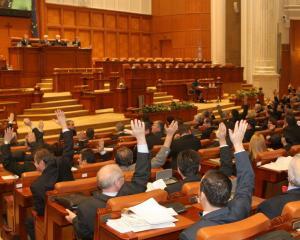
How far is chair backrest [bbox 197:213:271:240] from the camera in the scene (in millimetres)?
2336

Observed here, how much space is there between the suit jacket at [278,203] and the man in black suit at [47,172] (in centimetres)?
206

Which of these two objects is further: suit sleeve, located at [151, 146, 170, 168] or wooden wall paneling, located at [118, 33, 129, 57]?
wooden wall paneling, located at [118, 33, 129, 57]

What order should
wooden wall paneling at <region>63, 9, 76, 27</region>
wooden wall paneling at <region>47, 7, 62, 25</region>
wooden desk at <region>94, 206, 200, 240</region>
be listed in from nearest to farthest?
wooden desk at <region>94, 206, 200, 240</region> < wooden wall paneling at <region>47, 7, 62, 25</region> < wooden wall paneling at <region>63, 9, 76, 27</region>

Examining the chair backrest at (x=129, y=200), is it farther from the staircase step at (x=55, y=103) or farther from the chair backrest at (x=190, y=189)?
the staircase step at (x=55, y=103)

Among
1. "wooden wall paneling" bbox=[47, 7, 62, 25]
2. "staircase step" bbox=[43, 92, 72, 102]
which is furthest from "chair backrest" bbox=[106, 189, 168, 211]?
"wooden wall paneling" bbox=[47, 7, 62, 25]

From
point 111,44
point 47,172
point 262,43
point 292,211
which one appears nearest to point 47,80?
point 111,44

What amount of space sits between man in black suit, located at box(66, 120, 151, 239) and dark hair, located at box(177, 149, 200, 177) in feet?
1.15

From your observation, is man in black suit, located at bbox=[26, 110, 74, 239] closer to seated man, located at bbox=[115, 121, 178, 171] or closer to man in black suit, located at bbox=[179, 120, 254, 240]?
seated man, located at bbox=[115, 121, 178, 171]

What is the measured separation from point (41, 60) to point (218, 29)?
9753 mm

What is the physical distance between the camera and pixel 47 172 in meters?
4.48

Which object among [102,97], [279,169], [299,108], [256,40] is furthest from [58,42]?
[279,169]

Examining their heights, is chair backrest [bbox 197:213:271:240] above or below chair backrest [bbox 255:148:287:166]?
above

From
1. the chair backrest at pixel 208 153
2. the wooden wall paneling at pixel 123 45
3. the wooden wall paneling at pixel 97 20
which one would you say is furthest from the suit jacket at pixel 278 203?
the wooden wall paneling at pixel 123 45

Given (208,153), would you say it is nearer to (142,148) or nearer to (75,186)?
(75,186)
